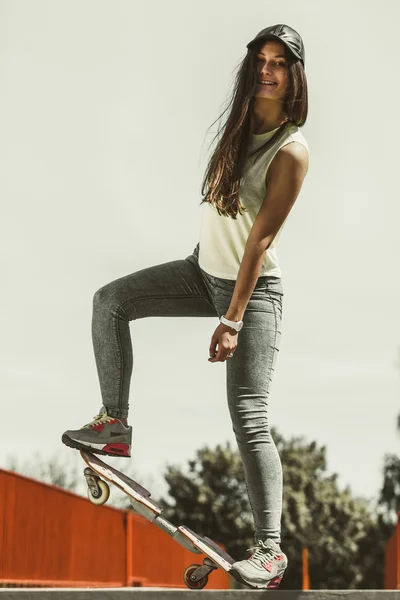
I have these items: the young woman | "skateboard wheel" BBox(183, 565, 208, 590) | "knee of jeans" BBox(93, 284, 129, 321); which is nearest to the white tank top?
the young woman

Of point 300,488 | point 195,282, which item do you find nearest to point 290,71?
point 195,282

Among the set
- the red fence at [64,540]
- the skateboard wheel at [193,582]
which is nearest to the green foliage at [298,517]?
the red fence at [64,540]

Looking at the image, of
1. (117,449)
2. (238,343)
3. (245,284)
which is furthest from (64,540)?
(245,284)

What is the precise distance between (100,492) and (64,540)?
6719mm

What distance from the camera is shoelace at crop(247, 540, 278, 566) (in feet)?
16.3

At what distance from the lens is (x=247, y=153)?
4.91 metres

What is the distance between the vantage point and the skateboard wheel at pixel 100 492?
534 centimetres

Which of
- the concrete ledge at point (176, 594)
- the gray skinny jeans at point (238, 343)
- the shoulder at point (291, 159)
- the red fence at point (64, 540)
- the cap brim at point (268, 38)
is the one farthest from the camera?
the red fence at point (64, 540)

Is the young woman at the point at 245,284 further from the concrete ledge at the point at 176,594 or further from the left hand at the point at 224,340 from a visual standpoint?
the concrete ledge at the point at 176,594

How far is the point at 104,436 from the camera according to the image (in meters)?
5.07

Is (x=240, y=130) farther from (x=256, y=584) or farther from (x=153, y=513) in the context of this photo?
→ (x=256, y=584)

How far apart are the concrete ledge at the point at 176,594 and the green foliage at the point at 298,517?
61.7 meters

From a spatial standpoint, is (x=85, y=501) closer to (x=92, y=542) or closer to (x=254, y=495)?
(x=92, y=542)

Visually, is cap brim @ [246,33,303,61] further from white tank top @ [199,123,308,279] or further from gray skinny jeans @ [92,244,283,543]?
gray skinny jeans @ [92,244,283,543]
